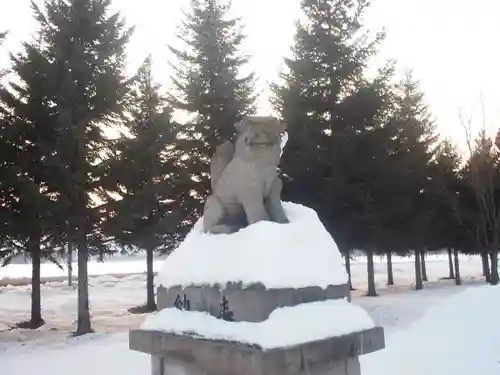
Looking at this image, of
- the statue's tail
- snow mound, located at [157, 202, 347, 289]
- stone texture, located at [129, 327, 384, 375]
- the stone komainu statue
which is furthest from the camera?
the statue's tail

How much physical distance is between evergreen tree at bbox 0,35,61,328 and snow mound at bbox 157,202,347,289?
9.03 m

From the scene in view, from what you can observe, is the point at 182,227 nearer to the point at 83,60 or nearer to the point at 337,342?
the point at 83,60

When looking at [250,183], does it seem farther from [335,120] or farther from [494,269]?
[494,269]

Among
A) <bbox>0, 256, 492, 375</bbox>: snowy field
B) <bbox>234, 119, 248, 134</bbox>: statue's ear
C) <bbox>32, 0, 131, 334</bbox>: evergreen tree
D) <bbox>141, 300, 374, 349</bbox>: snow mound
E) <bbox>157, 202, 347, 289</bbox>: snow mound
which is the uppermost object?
<bbox>32, 0, 131, 334</bbox>: evergreen tree

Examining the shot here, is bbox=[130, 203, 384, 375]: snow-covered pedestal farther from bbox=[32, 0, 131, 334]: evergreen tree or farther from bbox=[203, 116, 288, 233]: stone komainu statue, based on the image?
bbox=[32, 0, 131, 334]: evergreen tree

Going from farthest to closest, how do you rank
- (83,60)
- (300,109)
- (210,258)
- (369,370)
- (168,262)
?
(300,109) → (83,60) → (369,370) → (168,262) → (210,258)

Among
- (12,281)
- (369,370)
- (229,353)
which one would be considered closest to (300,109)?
(369,370)

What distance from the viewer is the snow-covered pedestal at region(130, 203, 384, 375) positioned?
338cm

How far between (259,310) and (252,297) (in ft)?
0.35

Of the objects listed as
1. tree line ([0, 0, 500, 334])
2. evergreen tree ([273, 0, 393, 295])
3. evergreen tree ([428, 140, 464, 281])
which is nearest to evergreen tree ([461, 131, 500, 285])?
evergreen tree ([428, 140, 464, 281])

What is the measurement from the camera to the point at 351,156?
45.4 ft

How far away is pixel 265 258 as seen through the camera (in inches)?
145

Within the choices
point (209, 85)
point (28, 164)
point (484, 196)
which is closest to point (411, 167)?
point (484, 196)

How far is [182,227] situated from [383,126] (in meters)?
6.92
